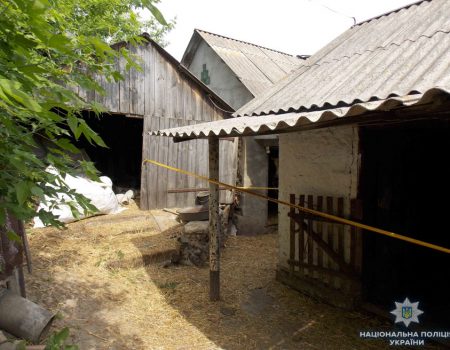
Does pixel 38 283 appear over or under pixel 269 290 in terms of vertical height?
over

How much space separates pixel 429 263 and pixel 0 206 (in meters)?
5.76

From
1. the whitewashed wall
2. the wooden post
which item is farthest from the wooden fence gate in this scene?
the wooden post

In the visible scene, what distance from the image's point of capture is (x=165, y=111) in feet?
26.9

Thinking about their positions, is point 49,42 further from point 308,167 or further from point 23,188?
point 308,167

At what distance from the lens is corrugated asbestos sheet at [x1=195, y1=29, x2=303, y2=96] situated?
32.8ft

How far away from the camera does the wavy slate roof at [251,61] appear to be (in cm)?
999

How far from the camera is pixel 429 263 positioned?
16.6 feet

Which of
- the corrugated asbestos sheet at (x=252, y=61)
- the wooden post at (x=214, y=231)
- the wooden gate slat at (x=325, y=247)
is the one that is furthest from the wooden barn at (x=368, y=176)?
the corrugated asbestos sheet at (x=252, y=61)

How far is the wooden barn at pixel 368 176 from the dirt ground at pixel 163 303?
1.68 feet

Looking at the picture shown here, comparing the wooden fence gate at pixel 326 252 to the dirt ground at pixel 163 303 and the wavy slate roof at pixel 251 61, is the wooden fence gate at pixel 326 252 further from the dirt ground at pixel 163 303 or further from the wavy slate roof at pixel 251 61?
the wavy slate roof at pixel 251 61

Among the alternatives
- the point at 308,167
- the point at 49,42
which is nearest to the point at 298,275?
the point at 308,167
